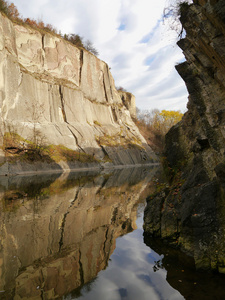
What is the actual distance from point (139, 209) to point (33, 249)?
5.88m

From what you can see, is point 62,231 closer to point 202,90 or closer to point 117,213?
point 117,213

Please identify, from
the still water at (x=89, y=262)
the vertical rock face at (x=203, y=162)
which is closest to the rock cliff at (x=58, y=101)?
the still water at (x=89, y=262)

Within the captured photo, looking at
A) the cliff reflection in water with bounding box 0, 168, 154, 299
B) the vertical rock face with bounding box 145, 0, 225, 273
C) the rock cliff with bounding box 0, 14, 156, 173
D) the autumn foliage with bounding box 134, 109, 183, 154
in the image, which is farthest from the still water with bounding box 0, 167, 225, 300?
the autumn foliage with bounding box 134, 109, 183, 154

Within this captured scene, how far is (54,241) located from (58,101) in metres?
37.4

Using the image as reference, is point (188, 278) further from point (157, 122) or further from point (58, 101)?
point (157, 122)

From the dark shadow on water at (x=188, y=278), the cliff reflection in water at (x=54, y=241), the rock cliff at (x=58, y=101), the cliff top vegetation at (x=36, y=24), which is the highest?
the cliff top vegetation at (x=36, y=24)

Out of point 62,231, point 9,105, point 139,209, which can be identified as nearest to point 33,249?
point 62,231

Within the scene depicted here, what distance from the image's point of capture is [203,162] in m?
7.04

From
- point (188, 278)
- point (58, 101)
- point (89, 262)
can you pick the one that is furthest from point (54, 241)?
point (58, 101)

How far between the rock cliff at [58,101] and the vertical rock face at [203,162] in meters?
21.8

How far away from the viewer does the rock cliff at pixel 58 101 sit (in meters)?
32.0

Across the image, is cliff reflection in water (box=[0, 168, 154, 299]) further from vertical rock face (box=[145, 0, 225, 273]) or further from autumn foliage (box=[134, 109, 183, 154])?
autumn foliage (box=[134, 109, 183, 154])

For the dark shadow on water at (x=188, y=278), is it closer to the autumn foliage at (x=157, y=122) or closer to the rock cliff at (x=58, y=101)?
the rock cliff at (x=58, y=101)

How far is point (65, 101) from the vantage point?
4266 centimetres
